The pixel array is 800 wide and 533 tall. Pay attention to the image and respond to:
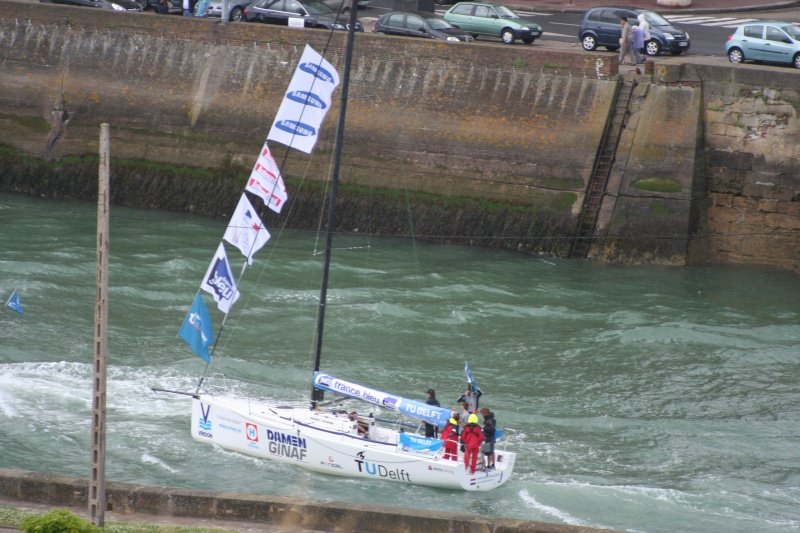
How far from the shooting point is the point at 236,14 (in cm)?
3681

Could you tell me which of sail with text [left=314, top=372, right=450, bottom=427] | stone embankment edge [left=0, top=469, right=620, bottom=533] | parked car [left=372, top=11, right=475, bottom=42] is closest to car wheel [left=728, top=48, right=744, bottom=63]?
parked car [left=372, top=11, right=475, bottom=42]

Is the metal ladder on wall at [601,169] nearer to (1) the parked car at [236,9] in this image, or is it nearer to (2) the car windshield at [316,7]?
(2) the car windshield at [316,7]

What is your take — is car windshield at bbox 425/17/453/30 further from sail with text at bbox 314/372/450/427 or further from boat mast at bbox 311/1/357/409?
sail with text at bbox 314/372/450/427

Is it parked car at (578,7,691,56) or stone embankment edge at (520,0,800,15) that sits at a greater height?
stone embankment edge at (520,0,800,15)

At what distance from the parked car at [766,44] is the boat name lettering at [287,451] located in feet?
65.5

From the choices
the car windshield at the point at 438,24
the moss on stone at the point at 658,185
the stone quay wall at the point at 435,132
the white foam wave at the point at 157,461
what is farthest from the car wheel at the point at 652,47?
the white foam wave at the point at 157,461

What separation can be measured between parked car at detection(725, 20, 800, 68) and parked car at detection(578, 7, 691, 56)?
2033 mm

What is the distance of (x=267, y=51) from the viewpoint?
32750mm

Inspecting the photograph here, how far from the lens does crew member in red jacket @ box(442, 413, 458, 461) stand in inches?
654

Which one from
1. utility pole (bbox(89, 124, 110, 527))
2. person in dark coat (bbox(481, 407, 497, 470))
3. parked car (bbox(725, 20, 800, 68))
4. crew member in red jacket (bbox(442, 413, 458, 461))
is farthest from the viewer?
parked car (bbox(725, 20, 800, 68))

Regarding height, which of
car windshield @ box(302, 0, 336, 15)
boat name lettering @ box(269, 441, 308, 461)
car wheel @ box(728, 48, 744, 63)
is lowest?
boat name lettering @ box(269, 441, 308, 461)

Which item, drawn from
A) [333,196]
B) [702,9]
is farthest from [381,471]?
[702,9]

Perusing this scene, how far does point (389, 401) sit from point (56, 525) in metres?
7.63

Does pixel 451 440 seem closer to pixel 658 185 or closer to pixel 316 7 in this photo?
pixel 658 185
